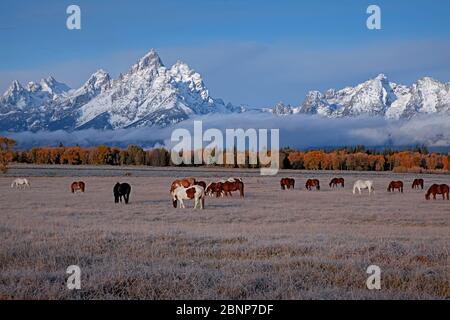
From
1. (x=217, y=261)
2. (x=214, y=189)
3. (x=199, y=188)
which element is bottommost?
(x=217, y=261)

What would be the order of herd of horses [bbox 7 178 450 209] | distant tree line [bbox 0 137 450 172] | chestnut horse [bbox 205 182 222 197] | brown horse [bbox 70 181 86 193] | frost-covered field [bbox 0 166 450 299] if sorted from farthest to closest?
distant tree line [bbox 0 137 450 172] → brown horse [bbox 70 181 86 193] → chestnut horse [bbox 205 182 222 197] → herd of horses [bbox 7 178 450 209] → frost-covered field [bbox 0 166 450 299]

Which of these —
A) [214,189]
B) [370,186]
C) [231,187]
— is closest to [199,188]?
[214,189]

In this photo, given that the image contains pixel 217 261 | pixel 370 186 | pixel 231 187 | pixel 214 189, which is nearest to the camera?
pixel 217 261

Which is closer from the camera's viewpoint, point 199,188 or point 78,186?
point 199,188

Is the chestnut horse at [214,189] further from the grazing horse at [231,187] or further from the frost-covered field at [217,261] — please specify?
the frost-covered field at [217,261]

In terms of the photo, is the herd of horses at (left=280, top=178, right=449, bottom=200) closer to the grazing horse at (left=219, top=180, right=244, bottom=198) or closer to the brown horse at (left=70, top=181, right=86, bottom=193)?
the grazing horse at (left=219, top=180, right=244, bottom=198)

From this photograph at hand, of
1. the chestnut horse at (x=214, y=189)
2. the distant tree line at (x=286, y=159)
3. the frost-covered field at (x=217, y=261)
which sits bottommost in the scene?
the frost-covered field at (x=217, y=261)

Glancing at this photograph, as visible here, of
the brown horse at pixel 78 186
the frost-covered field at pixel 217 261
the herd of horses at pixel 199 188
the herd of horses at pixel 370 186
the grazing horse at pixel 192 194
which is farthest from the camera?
the brown horse at pixel 78 186

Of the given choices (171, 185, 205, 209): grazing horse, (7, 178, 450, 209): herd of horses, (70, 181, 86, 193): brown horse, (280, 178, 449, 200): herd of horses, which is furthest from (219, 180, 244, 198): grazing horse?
(70, 181, 86, 193): brown horse

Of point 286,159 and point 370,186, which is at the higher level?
point 286,159

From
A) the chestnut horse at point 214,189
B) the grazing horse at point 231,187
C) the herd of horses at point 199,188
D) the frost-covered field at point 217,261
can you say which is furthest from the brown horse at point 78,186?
the frost-covered field at point 217,261

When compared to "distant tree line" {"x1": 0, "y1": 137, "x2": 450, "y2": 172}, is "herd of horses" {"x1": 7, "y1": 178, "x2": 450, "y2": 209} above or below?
below

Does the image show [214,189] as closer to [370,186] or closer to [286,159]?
[370,186]
